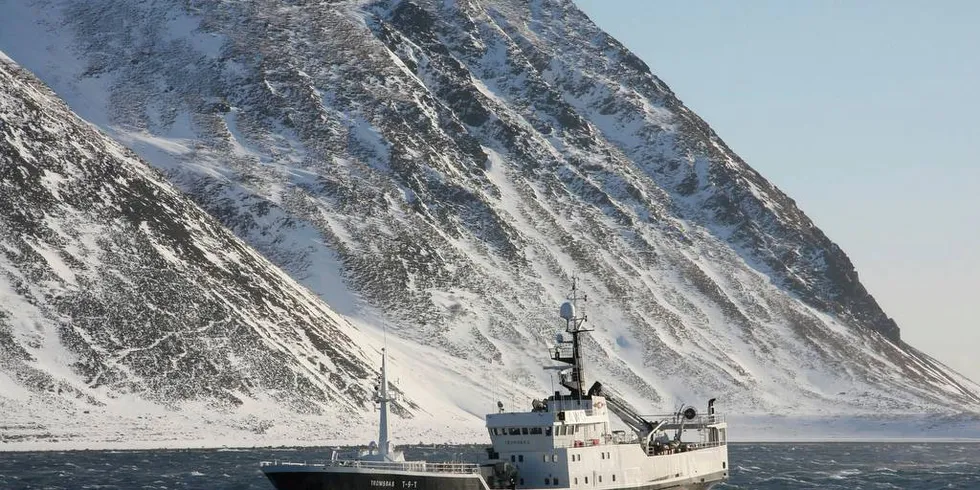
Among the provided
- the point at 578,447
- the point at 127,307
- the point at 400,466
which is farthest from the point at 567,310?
the point at 127,307

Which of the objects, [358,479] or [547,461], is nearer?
[358,479]

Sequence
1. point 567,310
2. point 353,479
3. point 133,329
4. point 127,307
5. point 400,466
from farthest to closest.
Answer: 1. point 127,307
2. point 133,329
3. point 567,310
4. point 400,466
5. point 353,479

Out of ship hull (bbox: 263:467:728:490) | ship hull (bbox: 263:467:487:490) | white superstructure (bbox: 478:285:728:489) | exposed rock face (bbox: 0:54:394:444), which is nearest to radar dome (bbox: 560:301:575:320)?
white superstructure (bbox: 478:285:728:489)

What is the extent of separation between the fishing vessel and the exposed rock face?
76702mm

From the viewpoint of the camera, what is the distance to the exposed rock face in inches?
6348

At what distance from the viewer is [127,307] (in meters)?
172

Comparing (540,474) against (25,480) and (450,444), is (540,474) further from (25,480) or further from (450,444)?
(450,444)

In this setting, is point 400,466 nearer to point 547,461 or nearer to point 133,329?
point 547,461

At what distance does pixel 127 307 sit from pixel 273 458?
1676 inches

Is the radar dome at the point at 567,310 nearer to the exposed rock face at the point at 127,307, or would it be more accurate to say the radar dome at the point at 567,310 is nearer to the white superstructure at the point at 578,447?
the white superstructure at the point at 578,447

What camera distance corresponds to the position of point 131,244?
183m

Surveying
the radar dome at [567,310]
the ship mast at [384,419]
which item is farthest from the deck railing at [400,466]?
the radar dome at [567,310]

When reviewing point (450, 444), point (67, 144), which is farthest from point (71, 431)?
point (67, 144)

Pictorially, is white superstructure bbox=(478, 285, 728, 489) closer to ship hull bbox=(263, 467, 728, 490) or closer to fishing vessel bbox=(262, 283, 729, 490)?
fishing vessel bbox=(262, 283, 729, 490)
